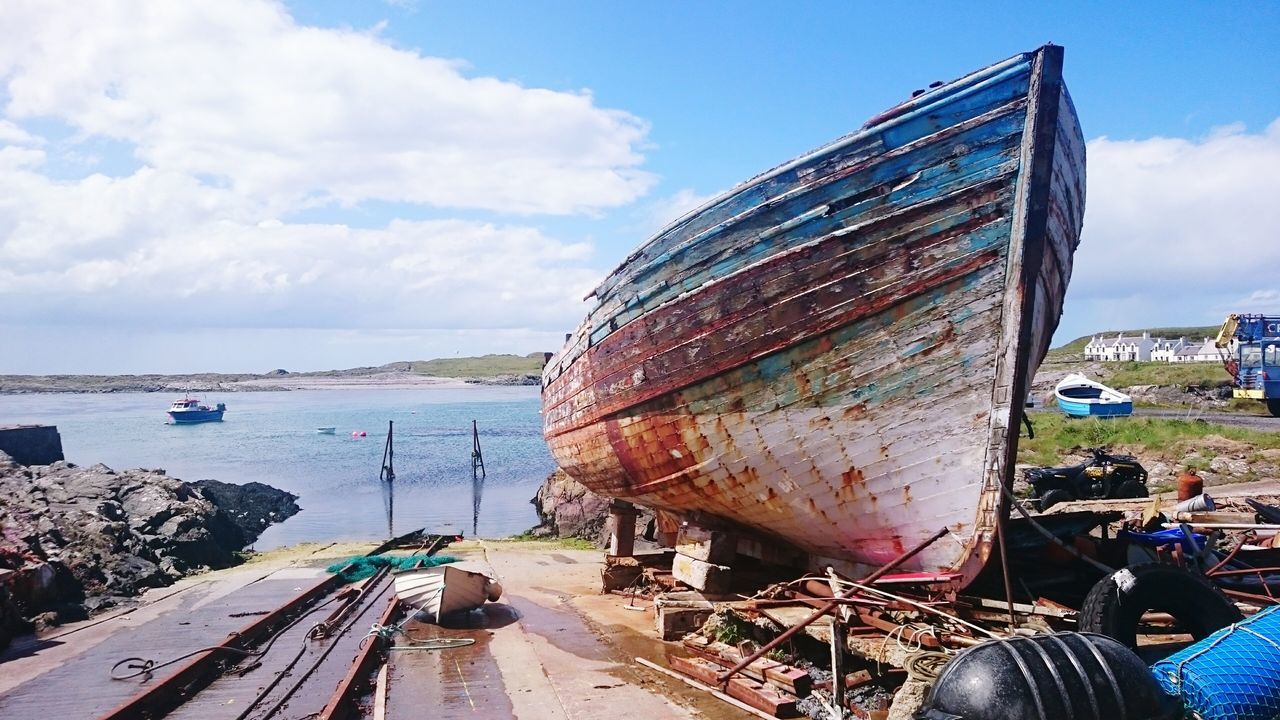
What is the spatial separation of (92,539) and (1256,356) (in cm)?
3457

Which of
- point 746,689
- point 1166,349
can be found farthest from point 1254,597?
point 1166,349

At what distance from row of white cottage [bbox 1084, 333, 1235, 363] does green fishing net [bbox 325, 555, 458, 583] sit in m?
71.8

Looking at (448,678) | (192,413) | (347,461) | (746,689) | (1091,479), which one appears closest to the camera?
(746,689)

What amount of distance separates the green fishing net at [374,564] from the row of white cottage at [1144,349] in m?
71.8

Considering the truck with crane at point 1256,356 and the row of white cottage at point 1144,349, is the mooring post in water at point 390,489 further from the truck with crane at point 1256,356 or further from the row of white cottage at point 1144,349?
the row of white cottage at point 1144,349

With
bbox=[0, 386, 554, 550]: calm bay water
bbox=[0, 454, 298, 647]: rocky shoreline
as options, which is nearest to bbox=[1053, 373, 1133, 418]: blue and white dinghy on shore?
bbox=[0, 386, 554, 550]: calm bay water

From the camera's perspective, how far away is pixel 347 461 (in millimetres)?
46125

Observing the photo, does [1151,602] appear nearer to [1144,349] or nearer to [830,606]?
[830,606]

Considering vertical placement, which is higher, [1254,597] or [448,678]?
[1254,597]

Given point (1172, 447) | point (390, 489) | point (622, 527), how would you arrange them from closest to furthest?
point (622, 527) < point (1172, 447) < point (390, 489)

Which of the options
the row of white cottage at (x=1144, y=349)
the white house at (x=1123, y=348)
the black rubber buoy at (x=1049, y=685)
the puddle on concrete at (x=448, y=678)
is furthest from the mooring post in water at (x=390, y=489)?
the white house at (x=1123, y=348)

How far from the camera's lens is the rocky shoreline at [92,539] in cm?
1045

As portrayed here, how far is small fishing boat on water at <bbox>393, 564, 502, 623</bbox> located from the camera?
9445 millimetres

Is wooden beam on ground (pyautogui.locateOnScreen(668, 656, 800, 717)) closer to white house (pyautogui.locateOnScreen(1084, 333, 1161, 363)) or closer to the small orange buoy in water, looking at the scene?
the small orange buoy in water
